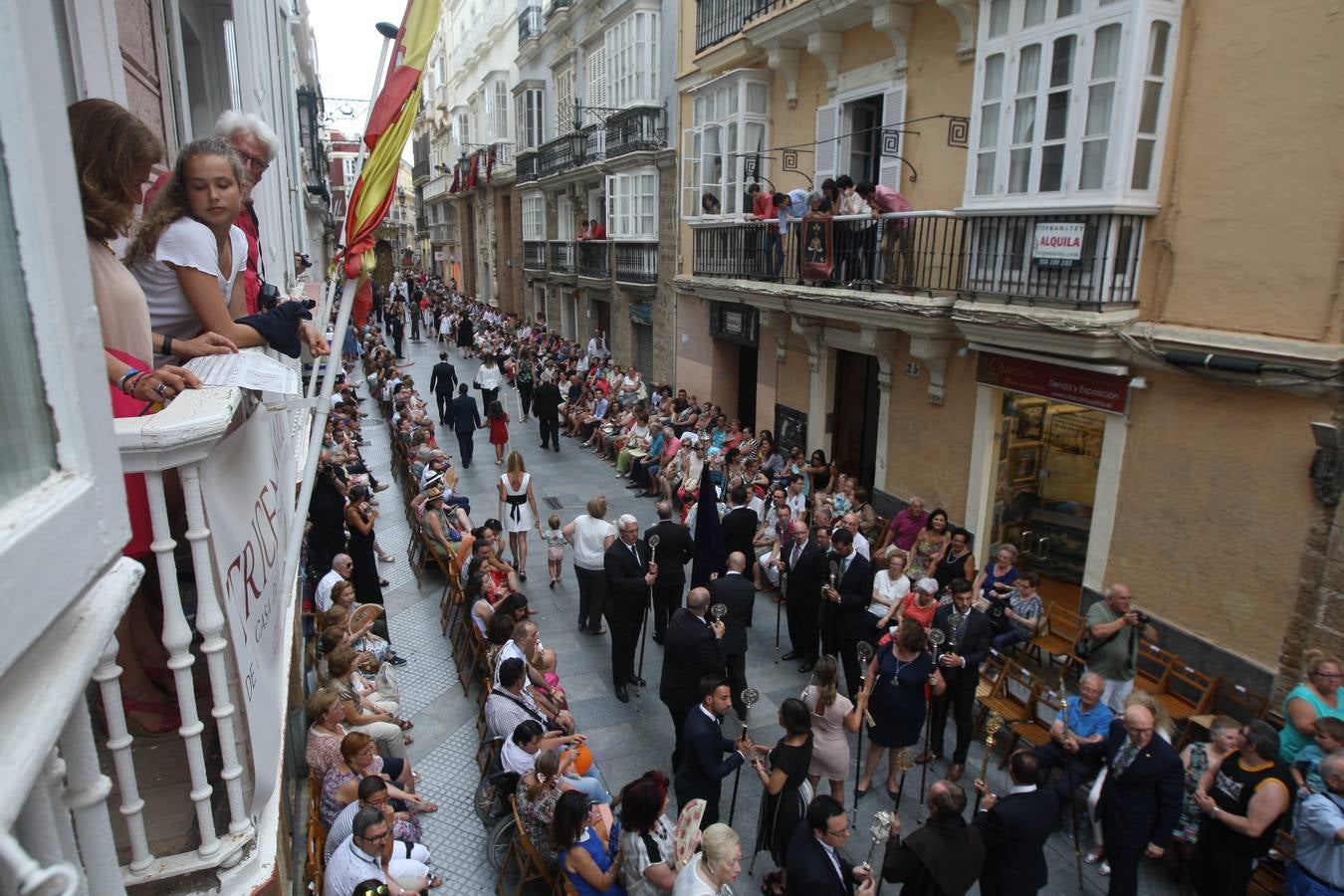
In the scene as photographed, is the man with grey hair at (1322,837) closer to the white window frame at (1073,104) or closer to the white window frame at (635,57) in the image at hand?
the white window frame at (1073,104)

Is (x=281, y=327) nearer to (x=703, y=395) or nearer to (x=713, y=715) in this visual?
(x=713, y=715)

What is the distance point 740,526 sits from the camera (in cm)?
998

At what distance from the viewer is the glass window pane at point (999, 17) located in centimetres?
891

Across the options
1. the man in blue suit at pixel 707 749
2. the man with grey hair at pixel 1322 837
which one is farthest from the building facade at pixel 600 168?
the man with grey hair at pixel 1322 837

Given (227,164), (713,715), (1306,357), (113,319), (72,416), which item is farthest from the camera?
(1306,357)

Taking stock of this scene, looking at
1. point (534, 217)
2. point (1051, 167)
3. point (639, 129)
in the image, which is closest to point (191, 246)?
point (1051, 167)

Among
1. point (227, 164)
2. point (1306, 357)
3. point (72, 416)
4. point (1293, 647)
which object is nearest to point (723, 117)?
point (1306, 357)

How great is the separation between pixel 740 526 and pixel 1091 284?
4.66 m

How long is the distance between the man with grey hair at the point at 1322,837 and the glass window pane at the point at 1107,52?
6.25 metres

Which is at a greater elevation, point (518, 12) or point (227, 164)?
point (518, 12)

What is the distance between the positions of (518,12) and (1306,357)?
32.0m

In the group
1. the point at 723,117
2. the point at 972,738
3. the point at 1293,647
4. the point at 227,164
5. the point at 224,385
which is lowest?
the point at 972,738

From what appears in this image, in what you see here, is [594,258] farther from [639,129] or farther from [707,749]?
[707,749]

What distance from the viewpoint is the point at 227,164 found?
2885mm
